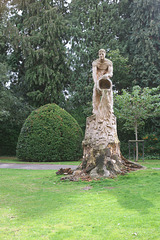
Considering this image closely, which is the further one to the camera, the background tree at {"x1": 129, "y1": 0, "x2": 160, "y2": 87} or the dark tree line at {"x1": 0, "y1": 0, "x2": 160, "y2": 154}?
the dark tree line at {"x1": 0, "y1": 0, "x2": 160, "y2": 154}

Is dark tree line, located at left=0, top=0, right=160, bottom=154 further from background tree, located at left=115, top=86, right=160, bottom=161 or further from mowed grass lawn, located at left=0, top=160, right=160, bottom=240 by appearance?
mowed grass lawn, located at left=0, top=160, right=160, bottom=240

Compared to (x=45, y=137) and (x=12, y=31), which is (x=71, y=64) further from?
(x=45, y=137)

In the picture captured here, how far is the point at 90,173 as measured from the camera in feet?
27.5

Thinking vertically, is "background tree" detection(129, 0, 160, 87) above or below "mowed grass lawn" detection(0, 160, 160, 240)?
above

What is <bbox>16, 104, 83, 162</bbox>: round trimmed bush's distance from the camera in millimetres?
16812

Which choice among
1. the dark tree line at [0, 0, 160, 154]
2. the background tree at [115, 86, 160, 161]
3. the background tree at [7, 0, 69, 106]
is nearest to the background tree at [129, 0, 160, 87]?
the dark tree line at [0, 0, 160, 154]

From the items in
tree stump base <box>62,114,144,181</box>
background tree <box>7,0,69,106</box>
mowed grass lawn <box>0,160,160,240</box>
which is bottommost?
mowed grass lawn <box>0,160,160,240</box>

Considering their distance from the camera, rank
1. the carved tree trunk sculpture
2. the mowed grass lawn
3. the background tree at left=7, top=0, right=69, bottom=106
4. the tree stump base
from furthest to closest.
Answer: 1. the background tree at left=7, top=0, right=69, bottom=106
2. the carved tree trunk sculpture
3. the tree stump base
4. the mowed grass lawn

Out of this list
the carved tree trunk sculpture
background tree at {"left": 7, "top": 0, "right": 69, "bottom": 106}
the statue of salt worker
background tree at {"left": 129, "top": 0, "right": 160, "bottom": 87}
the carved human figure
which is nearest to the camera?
the carved tree trunk sculpture

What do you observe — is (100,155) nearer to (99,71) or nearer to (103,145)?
(103,145)

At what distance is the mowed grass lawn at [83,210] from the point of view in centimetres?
358

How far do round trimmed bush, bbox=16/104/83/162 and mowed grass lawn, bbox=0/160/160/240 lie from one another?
30.4 feet

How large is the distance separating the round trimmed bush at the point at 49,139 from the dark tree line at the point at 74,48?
14.6 ft

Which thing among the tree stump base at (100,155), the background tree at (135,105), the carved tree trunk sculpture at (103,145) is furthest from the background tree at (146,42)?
the tree stump base at (100,155)
